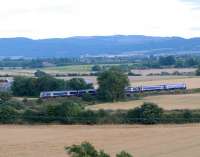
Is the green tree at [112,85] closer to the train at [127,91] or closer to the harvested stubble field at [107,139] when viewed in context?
the train at [127,91]

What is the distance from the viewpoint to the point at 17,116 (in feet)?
143

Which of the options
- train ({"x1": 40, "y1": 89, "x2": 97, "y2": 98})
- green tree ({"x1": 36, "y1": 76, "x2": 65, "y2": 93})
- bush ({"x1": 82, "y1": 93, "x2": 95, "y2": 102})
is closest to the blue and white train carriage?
train ({"x1": 40, "y1": 89, "x2": 97, "y2": 98})

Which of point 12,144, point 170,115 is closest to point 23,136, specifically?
point 12,144

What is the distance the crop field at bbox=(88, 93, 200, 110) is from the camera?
50.1 metres

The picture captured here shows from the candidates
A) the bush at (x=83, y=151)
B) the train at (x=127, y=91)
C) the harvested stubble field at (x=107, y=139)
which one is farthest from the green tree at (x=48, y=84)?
the bush at (x=83, y=151)

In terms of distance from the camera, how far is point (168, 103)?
53.3 m

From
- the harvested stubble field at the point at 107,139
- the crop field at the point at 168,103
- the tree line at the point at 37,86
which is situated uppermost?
the tree line at the point at 37,86

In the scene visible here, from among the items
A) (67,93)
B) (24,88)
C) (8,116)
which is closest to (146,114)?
(8,116)

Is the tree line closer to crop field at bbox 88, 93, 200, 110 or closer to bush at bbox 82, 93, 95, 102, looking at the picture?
bush at bbox 82, 93, 95, 102

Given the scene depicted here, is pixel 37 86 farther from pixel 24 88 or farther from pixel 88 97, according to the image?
pixel 88 97

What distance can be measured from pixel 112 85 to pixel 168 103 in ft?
26.6

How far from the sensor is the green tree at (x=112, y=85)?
59.3 metres

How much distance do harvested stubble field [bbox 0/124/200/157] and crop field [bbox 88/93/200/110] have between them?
33.1 feet

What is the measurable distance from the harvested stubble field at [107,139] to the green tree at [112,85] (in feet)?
61.0
